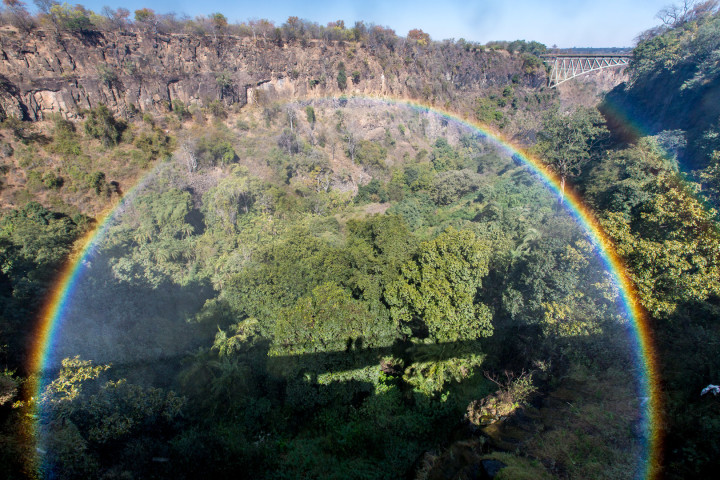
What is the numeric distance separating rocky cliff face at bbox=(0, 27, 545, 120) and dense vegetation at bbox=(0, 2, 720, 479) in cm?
2216

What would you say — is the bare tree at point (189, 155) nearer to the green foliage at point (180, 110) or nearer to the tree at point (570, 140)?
the green foliage at point (180, 110)

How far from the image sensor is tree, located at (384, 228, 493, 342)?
13.0 meters

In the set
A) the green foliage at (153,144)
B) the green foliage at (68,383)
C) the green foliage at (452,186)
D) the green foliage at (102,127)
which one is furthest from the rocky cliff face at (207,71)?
the green foliage at (68,383)

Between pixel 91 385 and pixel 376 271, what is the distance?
1174 cm

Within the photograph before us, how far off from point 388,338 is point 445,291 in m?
2.94

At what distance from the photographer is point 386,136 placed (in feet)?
167

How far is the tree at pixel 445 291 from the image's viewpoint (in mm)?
13008

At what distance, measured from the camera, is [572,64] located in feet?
216

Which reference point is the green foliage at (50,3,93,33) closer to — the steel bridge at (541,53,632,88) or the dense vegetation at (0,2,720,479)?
the dense vegetation at (0,2,720,479)

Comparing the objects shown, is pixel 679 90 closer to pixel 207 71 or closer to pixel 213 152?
pixel 213 152

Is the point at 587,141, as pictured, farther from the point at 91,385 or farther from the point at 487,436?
the point at 91,385

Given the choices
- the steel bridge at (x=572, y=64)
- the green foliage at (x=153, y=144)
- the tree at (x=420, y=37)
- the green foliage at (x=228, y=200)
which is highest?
the tree at (x=420, y=37)

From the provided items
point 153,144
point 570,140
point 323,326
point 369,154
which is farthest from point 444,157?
point 323,326

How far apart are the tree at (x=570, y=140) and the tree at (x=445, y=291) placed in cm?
1639
